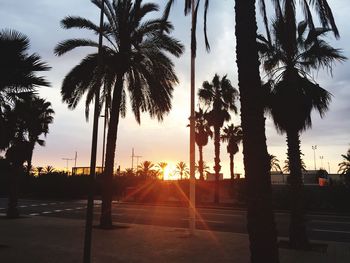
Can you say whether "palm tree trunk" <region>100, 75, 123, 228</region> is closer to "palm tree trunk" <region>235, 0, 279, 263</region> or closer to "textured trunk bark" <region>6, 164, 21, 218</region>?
"textured trunk bark" <region>6, 164, 21, 218</region>

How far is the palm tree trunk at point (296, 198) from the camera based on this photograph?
11734mm

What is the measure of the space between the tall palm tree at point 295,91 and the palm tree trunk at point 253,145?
6.24 m

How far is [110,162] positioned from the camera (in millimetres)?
16047

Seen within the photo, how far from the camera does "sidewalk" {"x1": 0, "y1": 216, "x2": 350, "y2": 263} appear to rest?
959cm

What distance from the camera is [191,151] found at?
15.0 m

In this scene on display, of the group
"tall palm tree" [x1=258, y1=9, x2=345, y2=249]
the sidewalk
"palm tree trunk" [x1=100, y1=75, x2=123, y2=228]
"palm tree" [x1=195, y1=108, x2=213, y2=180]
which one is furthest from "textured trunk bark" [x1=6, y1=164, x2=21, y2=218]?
"palm tree" [x1=195, y1=108, x2=213, y2=180]

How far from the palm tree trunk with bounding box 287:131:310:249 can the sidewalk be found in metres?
0.77

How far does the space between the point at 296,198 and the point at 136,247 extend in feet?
17.3

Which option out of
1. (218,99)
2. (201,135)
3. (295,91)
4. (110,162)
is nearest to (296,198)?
(295,91)

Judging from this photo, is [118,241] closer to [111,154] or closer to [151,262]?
[151,262]

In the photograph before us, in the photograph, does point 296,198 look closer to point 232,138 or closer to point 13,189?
point 13,189

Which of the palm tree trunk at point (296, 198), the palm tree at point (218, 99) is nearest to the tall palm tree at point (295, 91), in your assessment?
the palm tree trunk at point (296, 198)

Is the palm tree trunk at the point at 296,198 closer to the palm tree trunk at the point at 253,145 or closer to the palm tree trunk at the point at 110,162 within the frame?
the palm tree trunk at the point at 253,145

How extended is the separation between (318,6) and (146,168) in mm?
96003
